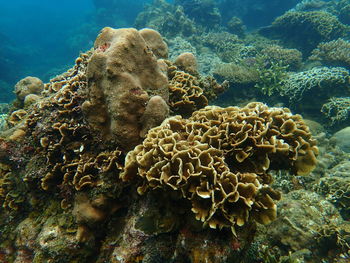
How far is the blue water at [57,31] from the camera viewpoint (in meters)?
22.9

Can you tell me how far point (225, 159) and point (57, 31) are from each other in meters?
57.4

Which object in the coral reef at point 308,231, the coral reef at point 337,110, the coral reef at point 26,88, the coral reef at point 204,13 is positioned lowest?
the coral reef at point 308,231

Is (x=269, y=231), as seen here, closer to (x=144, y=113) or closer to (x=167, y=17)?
(x=144, y=113)

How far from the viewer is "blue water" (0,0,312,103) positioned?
22.9m

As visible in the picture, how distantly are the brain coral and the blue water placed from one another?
15174mm

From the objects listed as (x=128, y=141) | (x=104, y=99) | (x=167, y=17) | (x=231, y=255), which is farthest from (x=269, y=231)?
(x=167, y=17)

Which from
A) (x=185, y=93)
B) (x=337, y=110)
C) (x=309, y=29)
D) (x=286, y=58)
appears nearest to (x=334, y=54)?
(x=286, y=58)

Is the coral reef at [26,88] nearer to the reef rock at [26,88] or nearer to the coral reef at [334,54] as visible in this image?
the reef rock at [26,88]

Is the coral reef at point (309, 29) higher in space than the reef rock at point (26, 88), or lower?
higher

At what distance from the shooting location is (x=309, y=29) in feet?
48.4

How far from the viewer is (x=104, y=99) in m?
3.54

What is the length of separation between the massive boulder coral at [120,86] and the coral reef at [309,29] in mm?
15201

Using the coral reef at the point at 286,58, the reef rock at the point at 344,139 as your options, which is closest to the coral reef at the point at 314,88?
the reef rock at the point at 344,139

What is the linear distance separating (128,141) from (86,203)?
1186 millimetres
